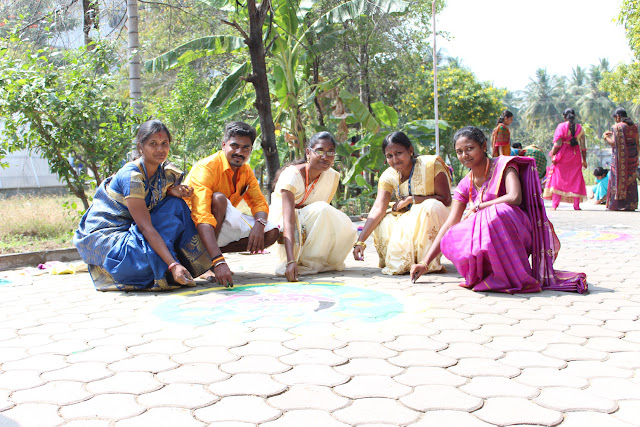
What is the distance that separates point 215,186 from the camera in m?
4.78

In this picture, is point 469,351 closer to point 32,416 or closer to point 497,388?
point 497,388

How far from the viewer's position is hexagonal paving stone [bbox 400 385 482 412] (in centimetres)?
205

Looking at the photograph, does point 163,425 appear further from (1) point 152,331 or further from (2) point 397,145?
(2) point 397,145

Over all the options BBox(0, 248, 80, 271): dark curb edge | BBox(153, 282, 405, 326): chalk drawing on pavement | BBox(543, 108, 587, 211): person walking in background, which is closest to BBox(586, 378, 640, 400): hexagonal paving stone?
BBox(153, 282, 405, 326): chalk drawing on pavement

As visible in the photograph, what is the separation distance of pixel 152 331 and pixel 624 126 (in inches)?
440

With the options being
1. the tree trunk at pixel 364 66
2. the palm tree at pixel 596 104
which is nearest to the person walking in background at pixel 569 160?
the tree trunk at pixel 364 66

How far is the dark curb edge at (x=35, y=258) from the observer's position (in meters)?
6.32

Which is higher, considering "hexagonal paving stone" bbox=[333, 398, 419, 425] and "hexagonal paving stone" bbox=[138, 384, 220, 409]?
"hexagonal paving stone" bbox=[138, 384, 220, 409]

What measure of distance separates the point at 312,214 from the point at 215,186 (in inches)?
35.9

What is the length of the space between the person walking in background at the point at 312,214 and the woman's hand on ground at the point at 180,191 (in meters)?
0.86

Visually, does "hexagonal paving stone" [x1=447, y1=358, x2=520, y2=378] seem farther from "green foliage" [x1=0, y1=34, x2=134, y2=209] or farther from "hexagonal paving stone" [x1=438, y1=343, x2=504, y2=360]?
"green foliage" [x1=0, y1=34, x2=134, y2=209]

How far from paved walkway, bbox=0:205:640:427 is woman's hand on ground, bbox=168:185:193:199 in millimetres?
787

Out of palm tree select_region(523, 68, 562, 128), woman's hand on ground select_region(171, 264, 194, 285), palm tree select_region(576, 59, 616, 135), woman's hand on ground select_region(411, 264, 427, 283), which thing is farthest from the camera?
palm tree select_region(523, 68, 562, 128)

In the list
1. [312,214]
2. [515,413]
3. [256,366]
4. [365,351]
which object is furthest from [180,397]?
[312,214]
